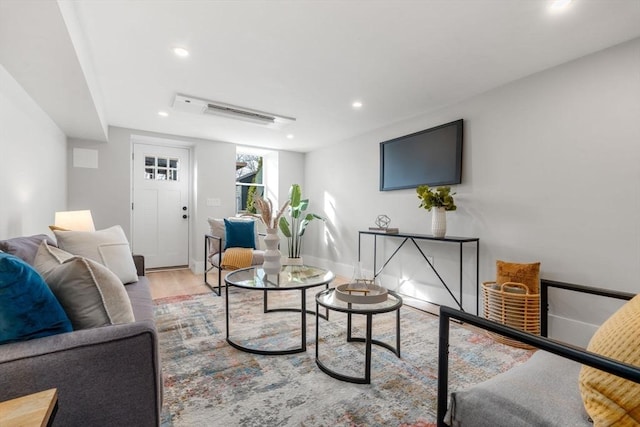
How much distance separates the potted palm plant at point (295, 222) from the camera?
522cm

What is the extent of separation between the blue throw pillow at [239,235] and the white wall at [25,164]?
179 centimetres

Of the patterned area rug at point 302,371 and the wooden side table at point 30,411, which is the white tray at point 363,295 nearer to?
the patterned area rug at point 302,371

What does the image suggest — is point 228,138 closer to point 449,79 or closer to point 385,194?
point 385,194

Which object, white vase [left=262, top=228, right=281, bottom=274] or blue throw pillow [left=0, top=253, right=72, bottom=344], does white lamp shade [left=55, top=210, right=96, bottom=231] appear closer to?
white vase [left=262, top=228, right=281, bottom=274]

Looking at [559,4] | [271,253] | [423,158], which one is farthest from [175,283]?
[559,4]

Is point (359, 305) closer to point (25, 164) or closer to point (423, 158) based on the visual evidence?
point (423, 158)

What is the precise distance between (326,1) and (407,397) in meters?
2.23

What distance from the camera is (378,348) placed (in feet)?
7.46

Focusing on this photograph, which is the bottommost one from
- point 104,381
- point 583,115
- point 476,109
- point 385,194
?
point 104,381

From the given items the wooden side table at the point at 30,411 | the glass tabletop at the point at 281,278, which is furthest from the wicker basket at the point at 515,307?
the wooden side table at the point at 30,411

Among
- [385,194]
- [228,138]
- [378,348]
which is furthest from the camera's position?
[228,138]

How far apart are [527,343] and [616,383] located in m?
0.19

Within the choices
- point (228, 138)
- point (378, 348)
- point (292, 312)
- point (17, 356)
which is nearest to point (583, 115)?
point (378, 348)

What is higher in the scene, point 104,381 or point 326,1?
point 326,1
